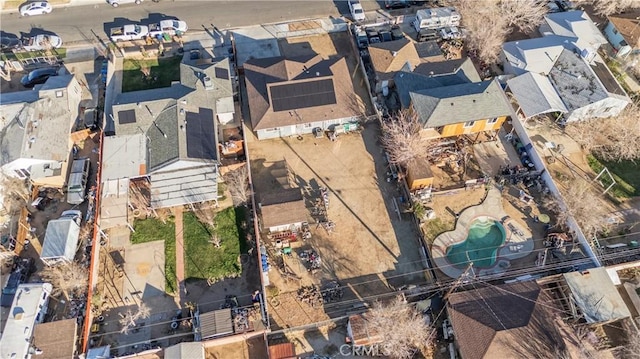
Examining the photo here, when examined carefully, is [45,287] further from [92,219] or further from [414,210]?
[414,210]

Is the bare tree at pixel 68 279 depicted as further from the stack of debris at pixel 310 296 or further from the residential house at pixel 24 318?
the stack of debris at pixel 310 296

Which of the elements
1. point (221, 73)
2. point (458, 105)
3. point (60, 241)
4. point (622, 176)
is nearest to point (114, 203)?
point (60, 241)

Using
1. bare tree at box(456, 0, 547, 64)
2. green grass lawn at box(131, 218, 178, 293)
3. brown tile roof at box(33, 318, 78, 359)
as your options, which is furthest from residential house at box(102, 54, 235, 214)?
bare tree at box(456, 0, 547, 64)

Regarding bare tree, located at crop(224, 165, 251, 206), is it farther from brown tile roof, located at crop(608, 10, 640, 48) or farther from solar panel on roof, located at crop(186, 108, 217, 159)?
brown tile roof, located at crop(608, 10, 640, 48)

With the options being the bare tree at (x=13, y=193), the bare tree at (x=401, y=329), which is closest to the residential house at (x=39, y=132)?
the bare tree at (x=13, y=193)

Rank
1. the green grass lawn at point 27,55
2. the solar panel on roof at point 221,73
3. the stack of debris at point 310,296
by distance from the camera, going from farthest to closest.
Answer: the green grass lawn at point 27,55, the solar panel on roof at point 221,73, the stack of debris at point 310,296

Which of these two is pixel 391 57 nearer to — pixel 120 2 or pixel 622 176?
pixel 622 176
